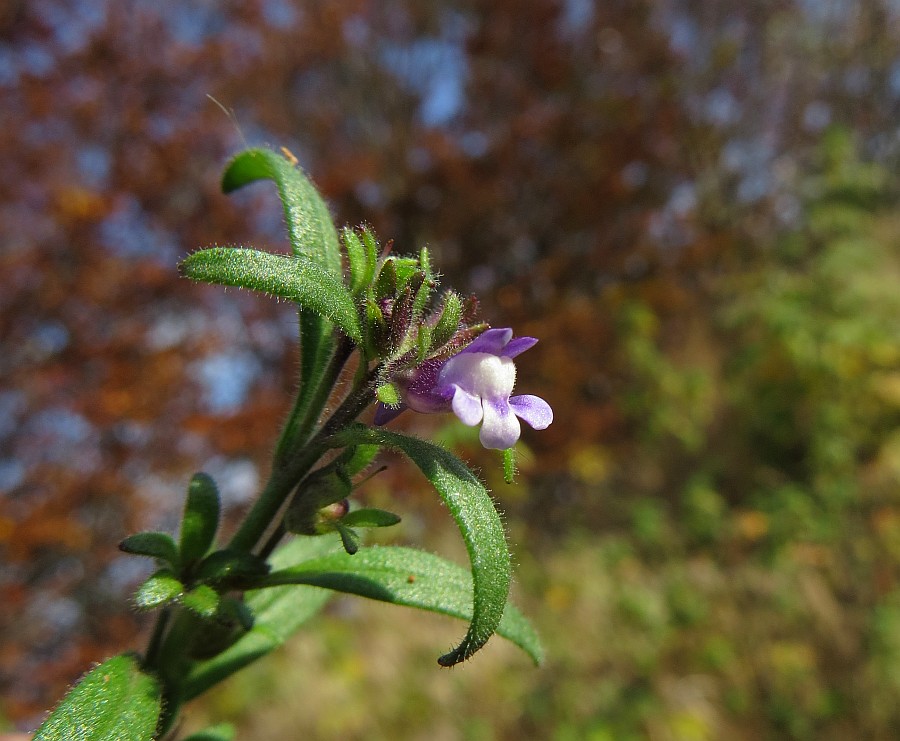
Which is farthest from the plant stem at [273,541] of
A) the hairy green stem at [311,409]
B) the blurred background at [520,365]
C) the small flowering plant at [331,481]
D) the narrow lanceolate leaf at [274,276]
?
the blurred background at [520,365]

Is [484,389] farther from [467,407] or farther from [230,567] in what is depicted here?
[230,567]

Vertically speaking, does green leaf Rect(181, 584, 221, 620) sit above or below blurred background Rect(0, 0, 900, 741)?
below

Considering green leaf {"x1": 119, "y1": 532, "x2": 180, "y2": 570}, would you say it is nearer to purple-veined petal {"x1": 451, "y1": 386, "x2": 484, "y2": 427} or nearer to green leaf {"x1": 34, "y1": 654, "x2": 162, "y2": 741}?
green leaf {"x1": 34, "y1": 654, "x2": 162, "y2": 741}

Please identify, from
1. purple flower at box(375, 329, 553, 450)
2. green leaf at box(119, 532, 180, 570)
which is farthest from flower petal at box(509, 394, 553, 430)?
green leaf at box(119, 532, 180, 570)

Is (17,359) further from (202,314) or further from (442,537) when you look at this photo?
(442,537)

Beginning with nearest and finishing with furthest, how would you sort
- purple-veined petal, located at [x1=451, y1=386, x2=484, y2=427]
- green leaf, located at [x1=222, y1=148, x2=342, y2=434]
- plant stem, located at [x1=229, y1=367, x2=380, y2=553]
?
purple-veined petal, located at [x1=451, y1=386, x2=484, y2=427] → plant stem, located at [x1=229, y1=367, x2=380, y2=553] → green leaf, located at [x1=222, y1=148, x2=342, y2=434]

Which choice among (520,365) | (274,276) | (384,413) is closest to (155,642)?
(384,413)

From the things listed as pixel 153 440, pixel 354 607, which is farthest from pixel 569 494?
pixel 153 440
